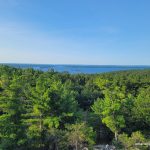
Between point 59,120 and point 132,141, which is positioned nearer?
point 132,141

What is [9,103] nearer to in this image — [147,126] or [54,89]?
[54,89]

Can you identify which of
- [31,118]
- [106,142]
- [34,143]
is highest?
[31,118]

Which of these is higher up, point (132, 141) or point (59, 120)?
point (59, 120)

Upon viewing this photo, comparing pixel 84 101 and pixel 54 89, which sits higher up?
pixel 54 89

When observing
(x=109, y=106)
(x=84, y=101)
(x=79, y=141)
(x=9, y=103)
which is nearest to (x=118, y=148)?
(x=79, y=141)

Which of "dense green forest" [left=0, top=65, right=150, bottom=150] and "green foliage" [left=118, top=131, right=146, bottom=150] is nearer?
"green foliage" [left=118, top=131, right=146, bottom=150]

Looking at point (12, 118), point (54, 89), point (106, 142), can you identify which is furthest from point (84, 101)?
point (12, 118)

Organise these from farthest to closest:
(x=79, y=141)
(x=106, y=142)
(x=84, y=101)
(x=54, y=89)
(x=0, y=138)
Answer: (x=84, y=101)
(x=106, y=142)
(x=54, y=89)
(x=0, y=138)
(x=79, y=141)

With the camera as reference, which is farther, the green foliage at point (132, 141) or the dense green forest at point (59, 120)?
the dense green forest at point (59, 120)

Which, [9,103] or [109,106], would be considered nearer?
[9,103]

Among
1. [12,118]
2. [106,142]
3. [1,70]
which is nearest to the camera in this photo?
[12,118]

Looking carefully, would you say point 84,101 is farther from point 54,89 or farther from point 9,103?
point 9,103
